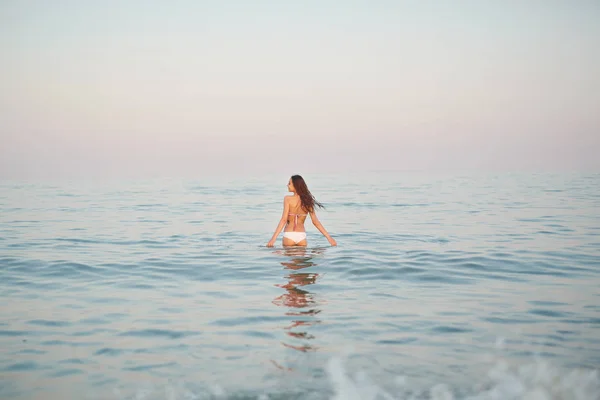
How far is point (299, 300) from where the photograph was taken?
8.70 meters

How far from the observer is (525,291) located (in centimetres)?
938

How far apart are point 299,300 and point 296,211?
14.6ft

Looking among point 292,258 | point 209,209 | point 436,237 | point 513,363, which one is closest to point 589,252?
point 436,237

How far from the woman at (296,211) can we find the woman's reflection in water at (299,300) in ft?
1.33

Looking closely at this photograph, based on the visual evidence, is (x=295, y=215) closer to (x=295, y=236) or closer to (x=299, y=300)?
(x=295, y=236)

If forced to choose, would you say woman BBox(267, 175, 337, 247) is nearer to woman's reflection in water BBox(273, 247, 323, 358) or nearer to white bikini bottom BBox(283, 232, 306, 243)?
white bikini bottom BBox(283, 232, 306, 243)

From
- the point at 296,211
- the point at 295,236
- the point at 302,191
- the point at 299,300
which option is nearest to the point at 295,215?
the point at 296,211

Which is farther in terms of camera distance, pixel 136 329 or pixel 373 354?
pixel 136 329

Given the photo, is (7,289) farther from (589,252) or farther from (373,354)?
(589,252)

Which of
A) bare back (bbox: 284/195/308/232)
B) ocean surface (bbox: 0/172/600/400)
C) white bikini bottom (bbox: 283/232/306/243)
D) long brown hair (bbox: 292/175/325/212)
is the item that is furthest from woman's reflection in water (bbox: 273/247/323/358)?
long brown hair (bbox: 292/175/325/212)

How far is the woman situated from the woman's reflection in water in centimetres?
41

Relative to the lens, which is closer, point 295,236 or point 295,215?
point 295,215

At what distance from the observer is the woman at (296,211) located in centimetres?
1266

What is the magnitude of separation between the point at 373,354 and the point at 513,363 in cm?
141
